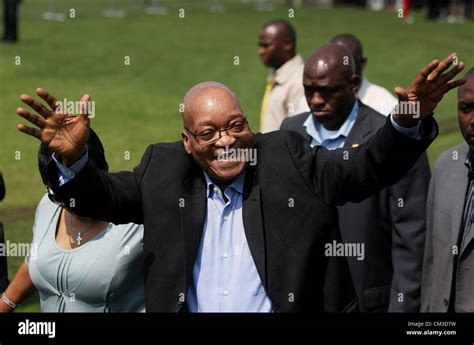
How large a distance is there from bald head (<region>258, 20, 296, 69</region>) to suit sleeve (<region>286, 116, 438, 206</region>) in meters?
6.57

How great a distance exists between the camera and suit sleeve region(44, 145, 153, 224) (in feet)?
16.9

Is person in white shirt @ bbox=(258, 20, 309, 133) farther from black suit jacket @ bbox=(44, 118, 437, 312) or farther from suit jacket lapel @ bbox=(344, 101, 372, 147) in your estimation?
black suit jacket @ bbox=(44, 118, 437, 312)

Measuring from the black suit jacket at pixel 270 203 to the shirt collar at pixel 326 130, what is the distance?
242 centimetres

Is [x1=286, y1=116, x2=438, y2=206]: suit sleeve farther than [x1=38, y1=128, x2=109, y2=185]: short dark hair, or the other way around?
[x1=38, y1=128, x2=109, y2=185]: short dark hair

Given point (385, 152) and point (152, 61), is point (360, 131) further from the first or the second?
point (152, 61)

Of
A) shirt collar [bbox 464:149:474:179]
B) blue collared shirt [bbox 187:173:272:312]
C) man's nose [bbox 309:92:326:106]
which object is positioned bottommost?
blue collared shirt [bbox 187:173:272:312]

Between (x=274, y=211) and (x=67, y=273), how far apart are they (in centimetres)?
133

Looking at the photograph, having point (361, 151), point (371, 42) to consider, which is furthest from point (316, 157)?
point (371, 42)

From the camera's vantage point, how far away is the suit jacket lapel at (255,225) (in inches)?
202

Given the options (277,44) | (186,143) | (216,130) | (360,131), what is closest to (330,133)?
(360,131)

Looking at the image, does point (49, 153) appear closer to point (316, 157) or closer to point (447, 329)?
point (316, 157)

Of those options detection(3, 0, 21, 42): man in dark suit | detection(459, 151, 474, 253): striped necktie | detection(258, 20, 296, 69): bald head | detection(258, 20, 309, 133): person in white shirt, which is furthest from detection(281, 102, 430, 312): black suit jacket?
detection(3, 0, 21, 42): man in dark suit

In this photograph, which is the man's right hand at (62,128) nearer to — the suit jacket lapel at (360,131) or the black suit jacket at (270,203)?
the black suit jacket at (270,203)

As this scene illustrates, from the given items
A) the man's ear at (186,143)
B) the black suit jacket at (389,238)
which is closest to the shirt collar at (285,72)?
the black suit jacket at (389,238)
